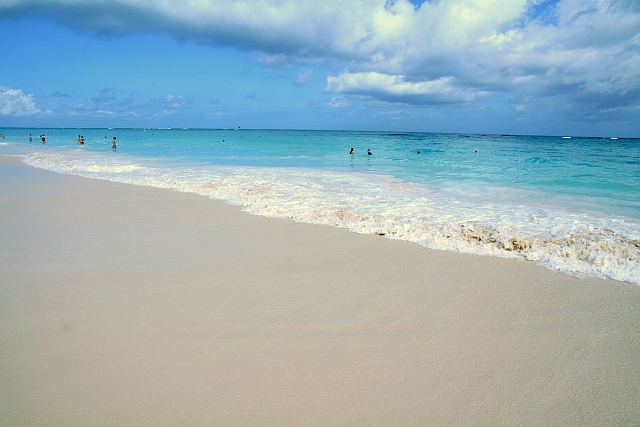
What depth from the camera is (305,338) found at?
3619 mm

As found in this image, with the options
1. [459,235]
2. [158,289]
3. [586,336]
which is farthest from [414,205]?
[158,289]

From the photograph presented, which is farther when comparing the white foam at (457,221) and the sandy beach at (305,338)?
the white foam at (457,221)

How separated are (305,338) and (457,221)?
548 cm

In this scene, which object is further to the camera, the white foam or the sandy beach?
the white foam

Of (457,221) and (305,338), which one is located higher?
(457,221)

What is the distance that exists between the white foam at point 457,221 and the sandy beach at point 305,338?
65cm

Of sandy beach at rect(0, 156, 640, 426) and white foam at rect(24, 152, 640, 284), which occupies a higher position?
white foam at rect(24, 152, 640, 284)

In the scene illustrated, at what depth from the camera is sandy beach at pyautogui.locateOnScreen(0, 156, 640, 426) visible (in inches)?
107

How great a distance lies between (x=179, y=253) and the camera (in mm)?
6086

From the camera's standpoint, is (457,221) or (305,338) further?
(457,221)

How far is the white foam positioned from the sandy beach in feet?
2.13

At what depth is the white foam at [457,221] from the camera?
596 centimetres

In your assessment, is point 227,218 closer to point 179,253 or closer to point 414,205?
point 179,253

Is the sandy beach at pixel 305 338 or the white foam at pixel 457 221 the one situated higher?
the white foam at pixel 457 221
